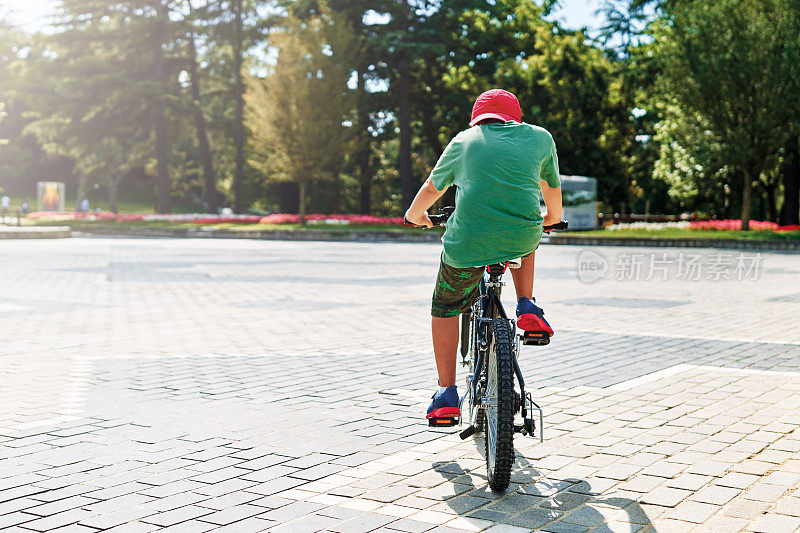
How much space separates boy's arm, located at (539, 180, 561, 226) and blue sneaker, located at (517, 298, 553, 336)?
0.43 meters

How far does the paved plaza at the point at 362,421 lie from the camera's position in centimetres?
368

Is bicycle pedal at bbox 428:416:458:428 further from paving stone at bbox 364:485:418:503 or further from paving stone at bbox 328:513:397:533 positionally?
paving stone at bbox 328:513:397:533

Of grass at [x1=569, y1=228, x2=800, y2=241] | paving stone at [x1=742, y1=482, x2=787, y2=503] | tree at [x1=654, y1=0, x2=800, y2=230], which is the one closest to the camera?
paving stone at [x1=742, y1=482, x2=787, y2=503]

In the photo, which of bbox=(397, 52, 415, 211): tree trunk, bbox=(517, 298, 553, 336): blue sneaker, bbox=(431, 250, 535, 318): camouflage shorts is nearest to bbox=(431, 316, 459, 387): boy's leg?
bbox=(431, 250, 535, 318): camouflage shorts

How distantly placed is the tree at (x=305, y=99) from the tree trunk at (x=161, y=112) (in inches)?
399

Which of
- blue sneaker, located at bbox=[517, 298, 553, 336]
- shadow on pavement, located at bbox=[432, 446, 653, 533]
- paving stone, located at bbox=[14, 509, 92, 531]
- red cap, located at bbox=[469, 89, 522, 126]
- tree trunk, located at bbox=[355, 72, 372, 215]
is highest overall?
tree trunk, located at bbox=[355, 72, 372, 215]

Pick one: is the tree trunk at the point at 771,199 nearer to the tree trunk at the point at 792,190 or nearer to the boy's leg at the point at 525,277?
the tree trunk at the point at 792,190

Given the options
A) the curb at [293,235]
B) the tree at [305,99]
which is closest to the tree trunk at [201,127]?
the tree at [305,99]

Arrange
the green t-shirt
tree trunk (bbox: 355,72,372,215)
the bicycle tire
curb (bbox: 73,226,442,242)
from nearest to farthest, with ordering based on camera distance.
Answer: the bicycle tire
the green t-shirt
curb (bbox: 73,226,442,242)
tree trunk (bbox: 355,72,372,215)

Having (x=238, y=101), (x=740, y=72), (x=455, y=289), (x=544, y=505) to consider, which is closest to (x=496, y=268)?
(x=455, y=289)

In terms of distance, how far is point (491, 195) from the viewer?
3916mm

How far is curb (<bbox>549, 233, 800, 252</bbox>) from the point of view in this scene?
2658 cm

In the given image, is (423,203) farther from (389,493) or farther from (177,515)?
(177,515)

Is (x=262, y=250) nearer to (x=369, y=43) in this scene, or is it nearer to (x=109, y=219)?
(x=369, y=43)
